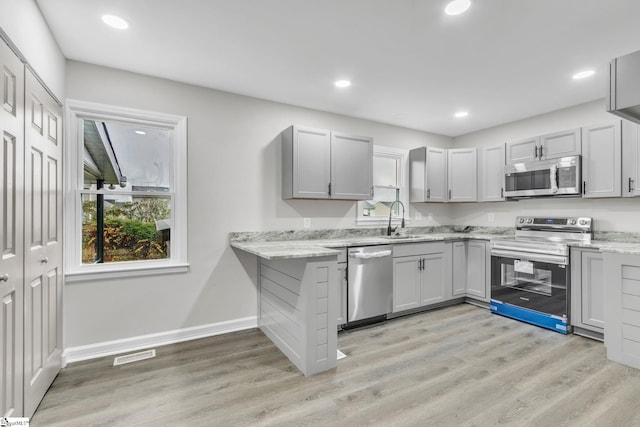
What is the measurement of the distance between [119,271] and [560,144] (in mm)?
4862

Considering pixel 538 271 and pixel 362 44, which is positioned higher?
pixel 362 44

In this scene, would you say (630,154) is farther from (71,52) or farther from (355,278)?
(71,52)

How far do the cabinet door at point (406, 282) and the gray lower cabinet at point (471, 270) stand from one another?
2.36 feet

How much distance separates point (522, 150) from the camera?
3.92 meters

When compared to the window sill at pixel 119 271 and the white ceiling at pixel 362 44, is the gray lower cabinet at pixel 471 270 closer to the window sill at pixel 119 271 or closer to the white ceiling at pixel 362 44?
the white ceiling at pixel 362 44

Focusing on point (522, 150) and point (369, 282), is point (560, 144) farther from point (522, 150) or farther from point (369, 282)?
point (369, 282)

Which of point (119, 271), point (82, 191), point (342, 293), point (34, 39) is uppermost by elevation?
point (34, 39)

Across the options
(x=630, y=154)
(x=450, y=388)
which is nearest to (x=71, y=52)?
(x=450, y=388)

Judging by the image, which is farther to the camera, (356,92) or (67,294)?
(356,92)

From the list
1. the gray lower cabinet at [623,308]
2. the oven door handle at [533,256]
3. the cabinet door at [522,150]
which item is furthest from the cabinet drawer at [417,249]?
the gray lower cabinet at [623,308]

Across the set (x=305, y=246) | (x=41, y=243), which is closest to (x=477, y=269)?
(x=305, y=246)

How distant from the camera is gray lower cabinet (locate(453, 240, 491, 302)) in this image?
13.2ft

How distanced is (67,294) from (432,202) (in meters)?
4.52

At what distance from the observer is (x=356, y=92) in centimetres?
335
